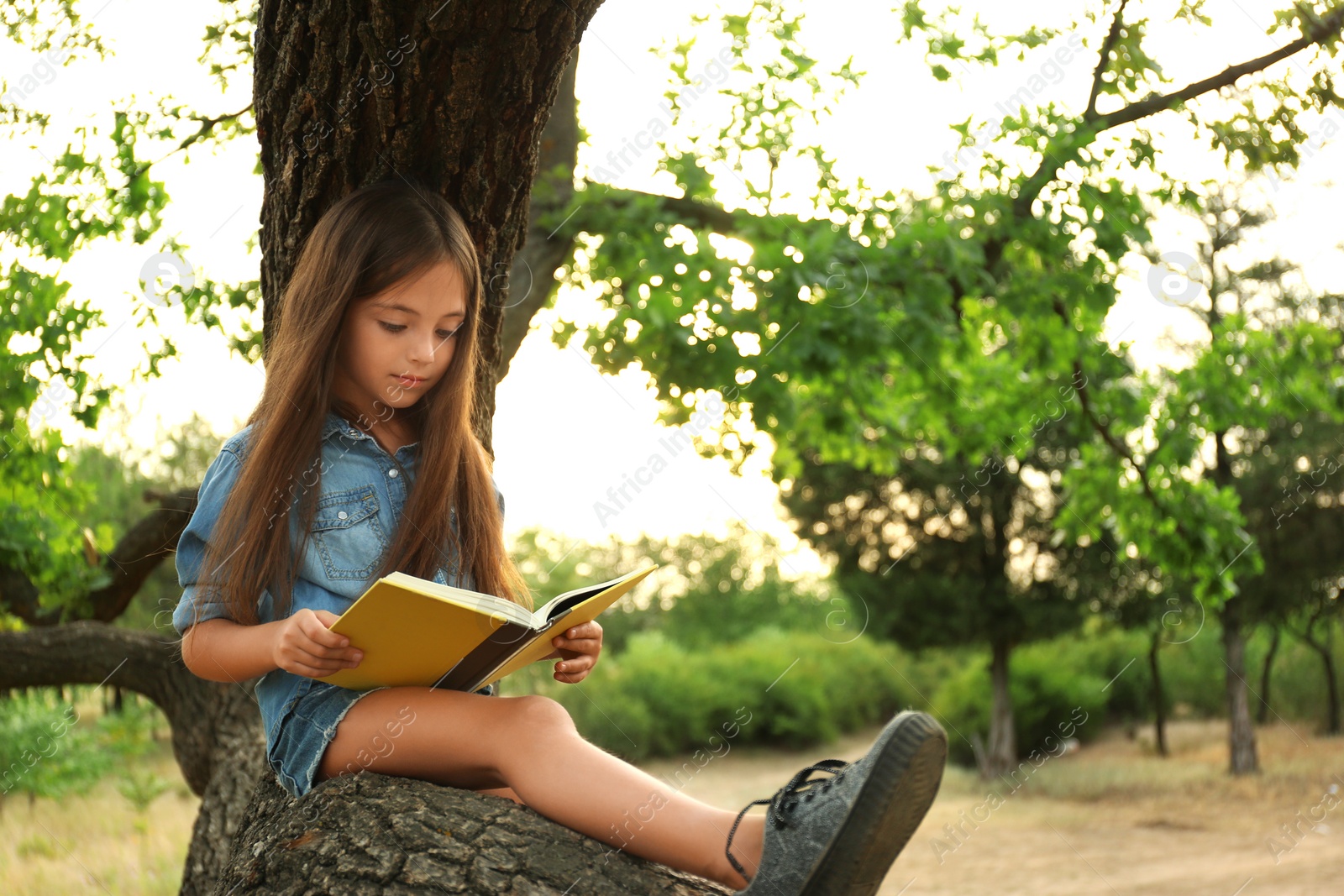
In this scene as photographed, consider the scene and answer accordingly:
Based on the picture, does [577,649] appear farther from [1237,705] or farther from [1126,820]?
[1237,705]

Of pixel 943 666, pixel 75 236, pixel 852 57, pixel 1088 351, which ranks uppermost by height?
pixel 852 57

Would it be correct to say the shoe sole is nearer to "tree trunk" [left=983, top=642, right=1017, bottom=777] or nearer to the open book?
the open book

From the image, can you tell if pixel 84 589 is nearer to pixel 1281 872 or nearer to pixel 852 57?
pixel 852 57

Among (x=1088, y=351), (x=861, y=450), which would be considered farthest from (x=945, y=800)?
(x=1088, y=351)

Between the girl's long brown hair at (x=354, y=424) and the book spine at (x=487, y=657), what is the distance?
264 millimetres

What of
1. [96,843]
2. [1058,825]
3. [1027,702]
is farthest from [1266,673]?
[96,843]

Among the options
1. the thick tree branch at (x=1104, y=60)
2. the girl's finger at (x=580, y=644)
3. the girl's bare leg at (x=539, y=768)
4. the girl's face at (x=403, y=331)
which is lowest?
the girl's bare leg at (x=539, y=768)

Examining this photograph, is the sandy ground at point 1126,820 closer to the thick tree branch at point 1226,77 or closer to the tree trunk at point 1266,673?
the tree trunk at point 1266,673

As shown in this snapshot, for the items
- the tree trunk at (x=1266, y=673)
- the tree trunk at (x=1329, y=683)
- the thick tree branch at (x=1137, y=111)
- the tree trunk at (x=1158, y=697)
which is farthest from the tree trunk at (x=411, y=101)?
the tree trunk at (x=1329, y=683)

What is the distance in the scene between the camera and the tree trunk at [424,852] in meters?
1.62

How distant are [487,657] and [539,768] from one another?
22 cm

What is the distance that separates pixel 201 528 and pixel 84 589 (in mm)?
3202

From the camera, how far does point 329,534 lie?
76.6 inches

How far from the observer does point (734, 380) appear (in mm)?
→ 5035
